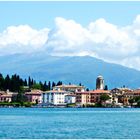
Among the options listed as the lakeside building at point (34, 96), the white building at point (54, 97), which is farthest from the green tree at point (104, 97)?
the lakeside building at point (34, 96)

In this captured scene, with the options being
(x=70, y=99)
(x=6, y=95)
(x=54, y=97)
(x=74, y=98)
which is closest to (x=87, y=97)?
(x=74, y=98)

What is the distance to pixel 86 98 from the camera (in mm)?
153500

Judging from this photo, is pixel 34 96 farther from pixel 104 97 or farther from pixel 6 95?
pixel 104 97

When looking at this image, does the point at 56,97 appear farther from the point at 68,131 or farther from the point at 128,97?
the point at 68,131

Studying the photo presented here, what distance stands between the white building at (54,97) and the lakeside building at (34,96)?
166 centimetres

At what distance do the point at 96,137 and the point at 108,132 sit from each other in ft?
12.8

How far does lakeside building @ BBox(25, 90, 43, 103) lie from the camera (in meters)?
148

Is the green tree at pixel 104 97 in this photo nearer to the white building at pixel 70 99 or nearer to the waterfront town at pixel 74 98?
the waterfront town at pixel 74 98

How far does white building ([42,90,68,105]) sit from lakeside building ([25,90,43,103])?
1.66 meters

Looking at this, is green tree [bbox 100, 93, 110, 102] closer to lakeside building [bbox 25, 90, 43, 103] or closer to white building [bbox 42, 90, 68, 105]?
white building [bbox 42, 90, 68, 105]

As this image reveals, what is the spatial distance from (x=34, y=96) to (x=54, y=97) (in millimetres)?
4848

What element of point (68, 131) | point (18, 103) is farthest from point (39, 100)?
point (68, 131)

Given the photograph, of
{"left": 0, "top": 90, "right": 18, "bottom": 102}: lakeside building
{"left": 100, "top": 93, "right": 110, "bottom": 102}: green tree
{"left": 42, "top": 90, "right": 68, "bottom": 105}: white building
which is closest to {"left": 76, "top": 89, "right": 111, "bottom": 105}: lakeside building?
{"left": 42, "top": 90, "right": 68, "bottom": 105}: white building

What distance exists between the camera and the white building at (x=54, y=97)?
489 feet
